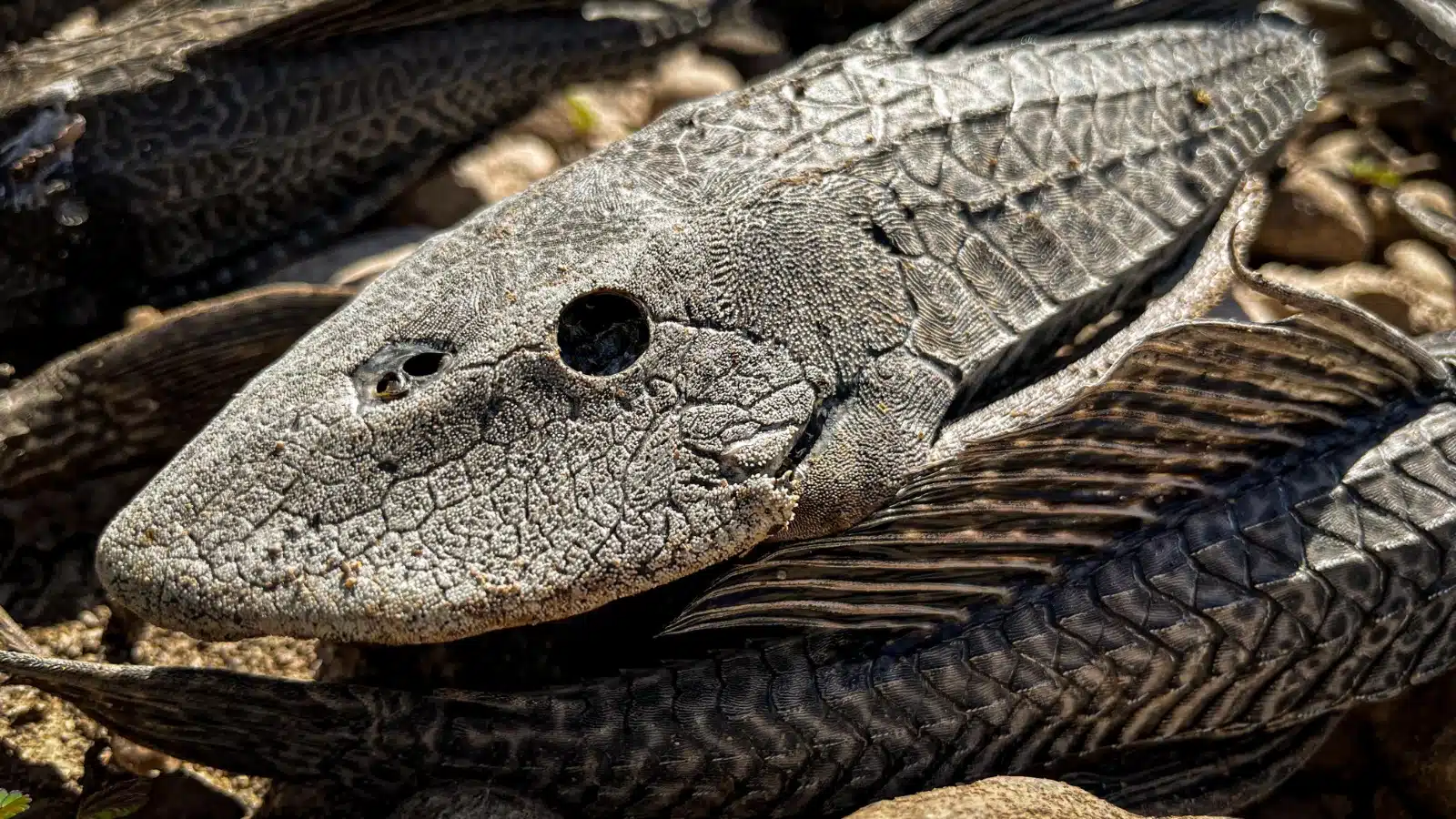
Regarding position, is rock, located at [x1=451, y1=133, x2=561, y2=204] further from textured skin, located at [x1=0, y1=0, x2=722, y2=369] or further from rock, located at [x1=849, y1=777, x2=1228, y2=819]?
rock, located at [x1=849, y1=777, x2=1228, y2=819]

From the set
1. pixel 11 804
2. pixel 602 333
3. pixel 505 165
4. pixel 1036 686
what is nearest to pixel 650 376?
pixel 602 333

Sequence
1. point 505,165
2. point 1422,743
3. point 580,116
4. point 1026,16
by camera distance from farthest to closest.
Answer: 1. point 580,116
2. point 505,165
3. point 1026,16
4. point 1422,743

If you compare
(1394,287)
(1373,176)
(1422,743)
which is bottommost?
(1422,743)

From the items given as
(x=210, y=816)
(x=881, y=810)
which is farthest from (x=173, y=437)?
(x=881, y=810)

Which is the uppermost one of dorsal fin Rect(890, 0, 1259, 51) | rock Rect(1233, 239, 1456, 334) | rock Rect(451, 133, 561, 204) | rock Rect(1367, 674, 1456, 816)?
dorsal fin Rect(890, 0, 1259, 51)

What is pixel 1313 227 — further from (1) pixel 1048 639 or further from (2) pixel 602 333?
(2) pixel 602 333

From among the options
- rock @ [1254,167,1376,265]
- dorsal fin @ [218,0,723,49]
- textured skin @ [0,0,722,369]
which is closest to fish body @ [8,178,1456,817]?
rock @ [1254,167,1376,265]

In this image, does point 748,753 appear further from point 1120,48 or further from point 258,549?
point 1120,48
